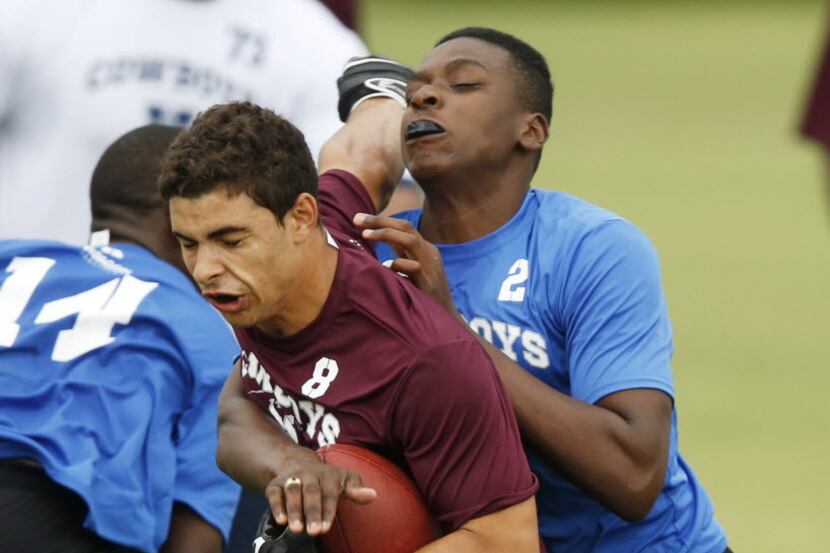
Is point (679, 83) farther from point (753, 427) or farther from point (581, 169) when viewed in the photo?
point (753, 427)

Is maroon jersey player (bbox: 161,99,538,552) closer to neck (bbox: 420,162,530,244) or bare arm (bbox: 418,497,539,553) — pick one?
bare arm (bbox: 418,497,539,553)

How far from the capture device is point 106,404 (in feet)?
15.8

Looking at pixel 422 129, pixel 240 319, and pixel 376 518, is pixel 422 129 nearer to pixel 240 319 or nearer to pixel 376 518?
pixel 240 319

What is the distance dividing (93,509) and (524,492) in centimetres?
135

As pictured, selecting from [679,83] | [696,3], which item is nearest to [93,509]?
[679,83]

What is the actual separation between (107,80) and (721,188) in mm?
11423

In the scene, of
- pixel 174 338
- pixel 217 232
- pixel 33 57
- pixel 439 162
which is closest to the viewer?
pixel 217 232

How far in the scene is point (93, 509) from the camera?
15.3 ft

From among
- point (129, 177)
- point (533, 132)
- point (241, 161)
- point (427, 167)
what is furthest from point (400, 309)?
point (129, 177)

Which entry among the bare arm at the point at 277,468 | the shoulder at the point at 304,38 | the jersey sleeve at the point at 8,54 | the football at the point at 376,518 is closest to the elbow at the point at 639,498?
the football at the point at 376,518

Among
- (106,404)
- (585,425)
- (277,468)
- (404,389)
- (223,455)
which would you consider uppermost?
(404,389)

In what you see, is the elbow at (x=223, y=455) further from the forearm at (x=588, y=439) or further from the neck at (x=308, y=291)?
the forearm at (x=588, y=439)

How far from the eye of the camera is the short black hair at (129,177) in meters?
5.32

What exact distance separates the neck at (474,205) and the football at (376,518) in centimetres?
88
